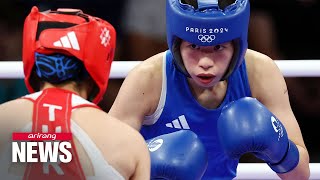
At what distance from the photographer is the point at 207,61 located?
2.20m

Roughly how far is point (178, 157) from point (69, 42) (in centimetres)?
47

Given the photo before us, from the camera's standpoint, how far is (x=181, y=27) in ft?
7.22

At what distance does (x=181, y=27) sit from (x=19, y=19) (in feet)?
4.25

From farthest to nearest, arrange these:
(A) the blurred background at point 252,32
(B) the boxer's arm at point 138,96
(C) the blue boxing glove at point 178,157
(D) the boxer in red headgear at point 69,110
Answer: (A) the blurred background at point 252,32
(B) the boxer's arm at point 138,96
(C) the blue boxing glove at point 178,157
(D) the boxer in red headgear at point 69,110

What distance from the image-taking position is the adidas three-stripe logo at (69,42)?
182 centimetres

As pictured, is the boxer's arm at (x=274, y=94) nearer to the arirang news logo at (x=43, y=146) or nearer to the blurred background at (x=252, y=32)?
the arirang news logo at (x=43, y=146)

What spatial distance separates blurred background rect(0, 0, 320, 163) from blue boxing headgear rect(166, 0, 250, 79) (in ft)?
3.53

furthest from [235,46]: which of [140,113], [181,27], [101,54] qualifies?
[101,54]

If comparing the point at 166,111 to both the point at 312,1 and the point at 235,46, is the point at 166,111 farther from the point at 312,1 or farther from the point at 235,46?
the point at 312,1

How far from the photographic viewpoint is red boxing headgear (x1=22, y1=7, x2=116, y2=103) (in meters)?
1.82

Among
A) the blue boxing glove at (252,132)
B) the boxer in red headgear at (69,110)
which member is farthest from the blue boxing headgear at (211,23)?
the boxer in red headgear at (69,110)

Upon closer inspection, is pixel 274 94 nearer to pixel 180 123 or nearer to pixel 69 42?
pixel 180 123

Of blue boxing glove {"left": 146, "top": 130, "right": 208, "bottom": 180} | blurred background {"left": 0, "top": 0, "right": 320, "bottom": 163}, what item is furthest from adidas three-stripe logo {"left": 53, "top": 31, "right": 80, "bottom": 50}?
blurred background {"left": 0, "top": 0, "right": 320, "bottom": 163}

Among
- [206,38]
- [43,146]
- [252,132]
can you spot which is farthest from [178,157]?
[43,146]
